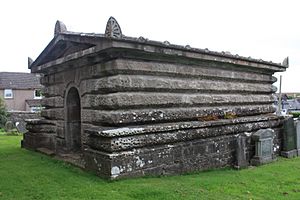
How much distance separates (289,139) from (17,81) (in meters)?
43.5

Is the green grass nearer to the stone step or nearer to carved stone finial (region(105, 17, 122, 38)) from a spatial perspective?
the stone step

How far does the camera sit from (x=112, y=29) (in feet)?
24.1

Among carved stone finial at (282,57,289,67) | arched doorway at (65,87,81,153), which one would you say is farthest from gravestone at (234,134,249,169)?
carved stone finial at (282,57,289,67)

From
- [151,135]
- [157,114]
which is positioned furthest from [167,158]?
[157,114]

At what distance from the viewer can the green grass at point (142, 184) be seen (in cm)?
639

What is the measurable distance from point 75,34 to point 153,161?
167 inches

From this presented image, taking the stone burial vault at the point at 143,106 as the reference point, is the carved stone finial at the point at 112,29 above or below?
above

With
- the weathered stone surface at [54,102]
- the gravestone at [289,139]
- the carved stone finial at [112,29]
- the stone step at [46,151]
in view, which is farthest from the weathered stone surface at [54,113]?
the gravestone at [289,139]

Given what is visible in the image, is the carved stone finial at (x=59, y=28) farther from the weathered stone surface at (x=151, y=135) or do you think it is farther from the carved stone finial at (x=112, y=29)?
the weathered stone surface at (x=151, y=135)

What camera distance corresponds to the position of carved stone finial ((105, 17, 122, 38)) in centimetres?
734

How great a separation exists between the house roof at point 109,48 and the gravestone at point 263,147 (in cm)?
261

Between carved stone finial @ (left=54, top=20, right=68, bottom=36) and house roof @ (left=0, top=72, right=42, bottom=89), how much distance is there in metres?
39.0

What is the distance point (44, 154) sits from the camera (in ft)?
37.1

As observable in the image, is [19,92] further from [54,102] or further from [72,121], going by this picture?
[72,121]
